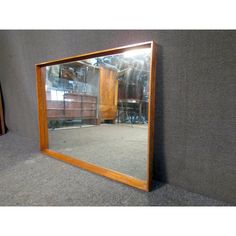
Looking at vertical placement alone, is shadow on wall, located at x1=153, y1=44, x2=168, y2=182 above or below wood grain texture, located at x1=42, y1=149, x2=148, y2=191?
above

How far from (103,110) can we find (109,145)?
0.69m

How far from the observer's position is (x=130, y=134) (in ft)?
5.72

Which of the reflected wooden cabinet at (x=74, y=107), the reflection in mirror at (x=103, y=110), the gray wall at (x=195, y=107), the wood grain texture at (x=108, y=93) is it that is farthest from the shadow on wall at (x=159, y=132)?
the reflected wooden cabinet at (x=74, y=107)

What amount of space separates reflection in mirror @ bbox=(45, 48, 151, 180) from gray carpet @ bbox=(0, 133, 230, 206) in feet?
0.64

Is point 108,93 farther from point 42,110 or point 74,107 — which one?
point 42,110

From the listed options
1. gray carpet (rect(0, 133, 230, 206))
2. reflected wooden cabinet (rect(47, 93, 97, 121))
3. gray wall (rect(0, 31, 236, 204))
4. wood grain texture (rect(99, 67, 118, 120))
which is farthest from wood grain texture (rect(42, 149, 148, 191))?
wood grain texture (rect(99, 67, 118, 120))

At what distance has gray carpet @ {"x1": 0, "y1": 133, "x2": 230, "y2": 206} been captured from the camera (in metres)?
0.85

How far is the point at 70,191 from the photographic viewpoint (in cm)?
95

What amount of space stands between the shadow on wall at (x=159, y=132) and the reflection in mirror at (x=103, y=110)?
0.38ft

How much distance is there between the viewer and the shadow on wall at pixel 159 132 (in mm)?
984

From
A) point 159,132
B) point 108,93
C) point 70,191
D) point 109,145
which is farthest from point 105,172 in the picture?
point 108,93

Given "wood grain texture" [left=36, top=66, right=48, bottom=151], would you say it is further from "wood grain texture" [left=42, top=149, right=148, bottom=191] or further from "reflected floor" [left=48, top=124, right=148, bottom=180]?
"wood grain texture" [left=42, top=149, right=148, bottom=191]
